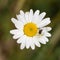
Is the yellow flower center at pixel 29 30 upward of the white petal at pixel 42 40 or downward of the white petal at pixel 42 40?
upward

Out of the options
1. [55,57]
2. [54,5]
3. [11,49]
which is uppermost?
[54,5]

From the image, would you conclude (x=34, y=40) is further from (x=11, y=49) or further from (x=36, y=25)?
(x=11, y=49)

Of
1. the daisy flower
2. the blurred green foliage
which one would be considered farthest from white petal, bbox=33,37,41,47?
the blurred green foliage

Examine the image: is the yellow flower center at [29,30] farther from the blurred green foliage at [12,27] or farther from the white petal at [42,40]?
the blurred green foliage at [12,27]

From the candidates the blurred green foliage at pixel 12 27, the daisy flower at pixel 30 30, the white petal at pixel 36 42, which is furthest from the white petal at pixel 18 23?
the blurred green foliage at pixel 12 27

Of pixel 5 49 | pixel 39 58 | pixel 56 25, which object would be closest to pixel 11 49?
pixel 5 49

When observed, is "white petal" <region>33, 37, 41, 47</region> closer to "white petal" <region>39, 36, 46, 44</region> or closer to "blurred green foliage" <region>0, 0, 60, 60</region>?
"white petal" <region>39, 36, 46, 44</region>

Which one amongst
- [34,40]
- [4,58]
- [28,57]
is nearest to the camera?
[34,40]
